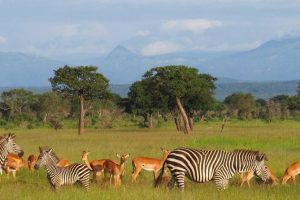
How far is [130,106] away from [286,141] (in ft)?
127

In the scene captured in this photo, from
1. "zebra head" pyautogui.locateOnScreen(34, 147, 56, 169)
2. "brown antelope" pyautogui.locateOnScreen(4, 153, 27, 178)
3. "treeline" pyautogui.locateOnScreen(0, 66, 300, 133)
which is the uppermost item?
"treeline" pyautogui.locateOnScreen(0, 66, 300, 133)

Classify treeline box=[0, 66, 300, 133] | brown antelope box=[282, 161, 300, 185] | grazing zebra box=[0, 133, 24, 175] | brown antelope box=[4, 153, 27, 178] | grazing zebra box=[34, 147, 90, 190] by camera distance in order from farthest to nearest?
treeline box=[0, 66, 300, 133]
brown antelope box=[4, 153, 27, 178]
grazing zebra box=[0, 133, 24, 175]
brown antelope box=[282, 161, 300, 185]
grazing zebra box=[34, 147, 90, 190]

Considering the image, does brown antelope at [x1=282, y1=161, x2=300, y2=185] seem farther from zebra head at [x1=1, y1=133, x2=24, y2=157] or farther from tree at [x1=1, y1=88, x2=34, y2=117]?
tree at [x1=1, y1=88, x2=34, y2=117]

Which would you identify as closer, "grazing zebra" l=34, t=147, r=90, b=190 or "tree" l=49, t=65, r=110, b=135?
"grazing zebra" l=34, t=147, r=90, b=190

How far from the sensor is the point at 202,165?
16094 mm

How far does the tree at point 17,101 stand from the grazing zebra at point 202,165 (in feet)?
227

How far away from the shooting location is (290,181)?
19.1 m

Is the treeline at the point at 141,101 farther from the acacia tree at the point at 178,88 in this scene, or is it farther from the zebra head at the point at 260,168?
the zebra head at the point at 260,168

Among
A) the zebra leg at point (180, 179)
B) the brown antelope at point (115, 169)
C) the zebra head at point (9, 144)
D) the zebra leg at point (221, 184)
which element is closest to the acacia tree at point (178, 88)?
the zebra head at point (9, 144)

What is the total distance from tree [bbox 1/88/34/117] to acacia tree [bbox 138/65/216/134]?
1341 inches

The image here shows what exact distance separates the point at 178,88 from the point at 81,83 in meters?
7.77

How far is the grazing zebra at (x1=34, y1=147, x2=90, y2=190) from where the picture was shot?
16.1 metres

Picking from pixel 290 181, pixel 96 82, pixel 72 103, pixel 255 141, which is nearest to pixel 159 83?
pixel 96 82

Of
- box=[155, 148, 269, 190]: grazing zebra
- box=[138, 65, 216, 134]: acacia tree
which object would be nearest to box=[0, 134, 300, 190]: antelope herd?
box=[155, 148, 269, 190]: grazing zebra
